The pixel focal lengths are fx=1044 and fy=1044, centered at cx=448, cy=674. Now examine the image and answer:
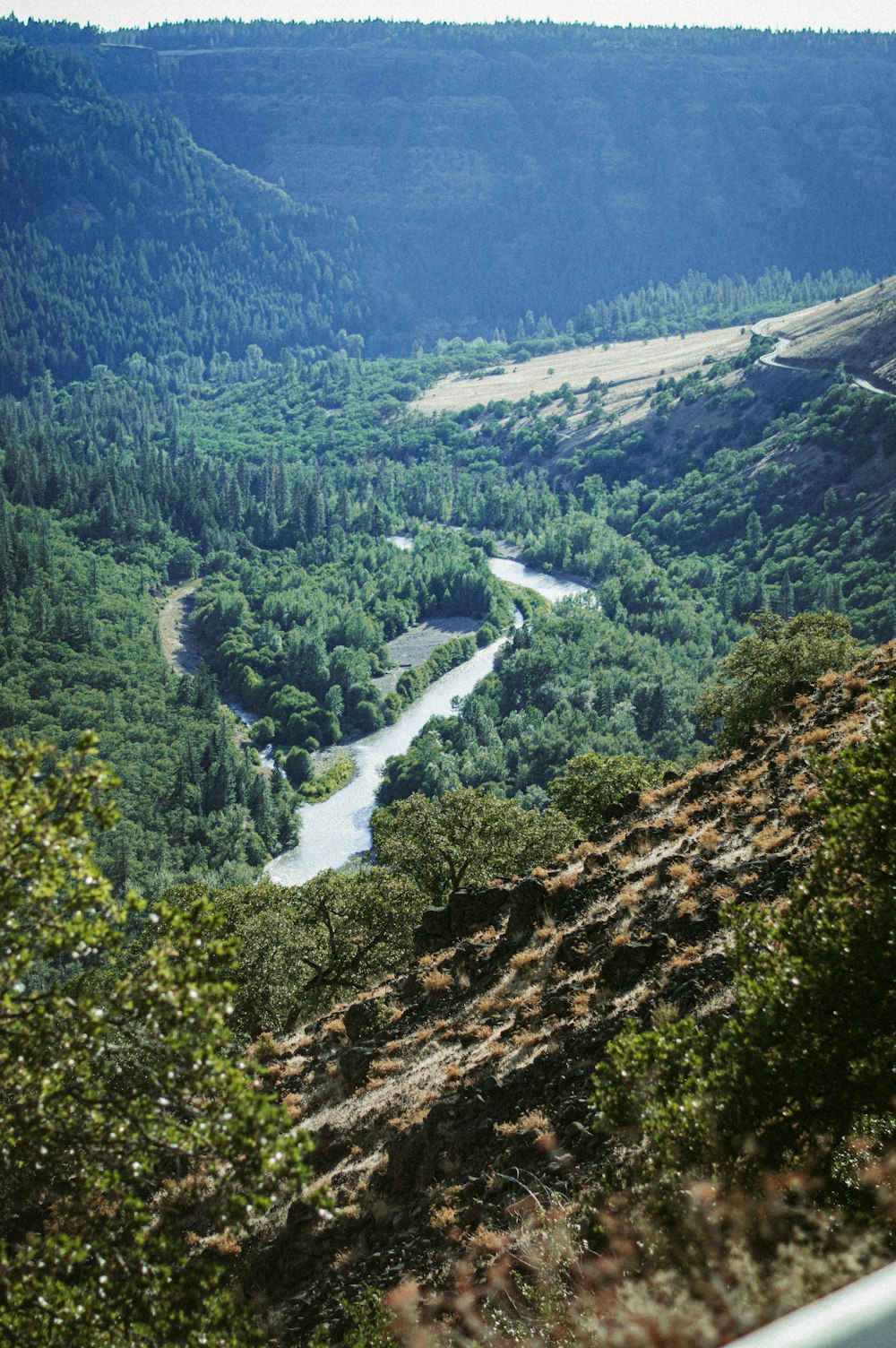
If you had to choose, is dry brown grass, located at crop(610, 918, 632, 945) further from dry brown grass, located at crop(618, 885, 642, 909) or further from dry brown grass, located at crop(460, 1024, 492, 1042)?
dry brown grass, located at crop(460, 1024, 492, 1042)

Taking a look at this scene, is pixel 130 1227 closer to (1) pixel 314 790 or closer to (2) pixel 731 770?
(2) pixel 731 770

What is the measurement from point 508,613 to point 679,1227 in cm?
18297

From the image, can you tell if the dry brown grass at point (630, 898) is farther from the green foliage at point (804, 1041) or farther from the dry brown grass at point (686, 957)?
the green foliage at point (804, 1041)

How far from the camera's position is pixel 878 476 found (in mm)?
180375

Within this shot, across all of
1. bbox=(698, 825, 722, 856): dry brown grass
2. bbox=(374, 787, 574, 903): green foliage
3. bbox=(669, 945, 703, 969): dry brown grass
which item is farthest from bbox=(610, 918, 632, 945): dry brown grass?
bbox=(374, 787, 574, 903): green foliage

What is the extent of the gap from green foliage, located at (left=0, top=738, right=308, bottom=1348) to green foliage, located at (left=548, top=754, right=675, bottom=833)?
4378cm

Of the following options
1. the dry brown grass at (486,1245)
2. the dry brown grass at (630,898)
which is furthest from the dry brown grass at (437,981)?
the dry brown grass at (486,1245)

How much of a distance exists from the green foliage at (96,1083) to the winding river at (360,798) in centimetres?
8769

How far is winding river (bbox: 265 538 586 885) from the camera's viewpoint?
4966 inches

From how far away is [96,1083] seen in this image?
14898mm

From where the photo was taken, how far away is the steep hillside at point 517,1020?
23281mm

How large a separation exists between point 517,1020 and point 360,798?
11381 cm

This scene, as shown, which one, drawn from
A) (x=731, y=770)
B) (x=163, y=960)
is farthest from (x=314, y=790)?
(x=163, y=960)

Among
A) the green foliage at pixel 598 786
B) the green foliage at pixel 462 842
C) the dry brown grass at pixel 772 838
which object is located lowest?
the green foliage at pixel 598 786
